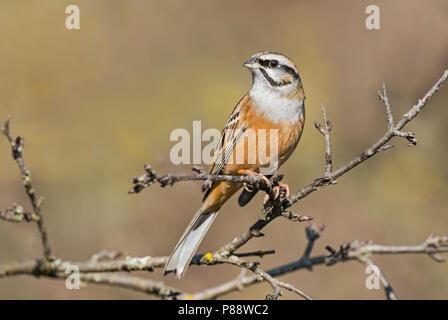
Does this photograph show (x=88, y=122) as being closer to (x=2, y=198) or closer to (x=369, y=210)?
(x=2, y=198)

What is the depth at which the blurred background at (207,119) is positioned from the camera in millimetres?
5766

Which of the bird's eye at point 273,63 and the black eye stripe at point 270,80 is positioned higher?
the bird's eye at point 273,63

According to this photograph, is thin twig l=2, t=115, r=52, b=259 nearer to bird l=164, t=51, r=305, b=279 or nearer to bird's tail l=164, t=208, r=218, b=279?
bird's tail l=164, t=208, r=218, b=279

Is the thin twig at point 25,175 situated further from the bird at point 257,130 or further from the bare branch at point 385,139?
the bare branch at point 385,139

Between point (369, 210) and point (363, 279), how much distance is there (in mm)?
794

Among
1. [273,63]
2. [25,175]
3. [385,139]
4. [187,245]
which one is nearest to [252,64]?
[273,63]

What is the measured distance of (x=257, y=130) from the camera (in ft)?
15.5

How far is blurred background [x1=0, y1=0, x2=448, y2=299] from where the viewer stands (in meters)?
5.77

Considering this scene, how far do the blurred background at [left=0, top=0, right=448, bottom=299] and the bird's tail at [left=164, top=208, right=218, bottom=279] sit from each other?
890mm
